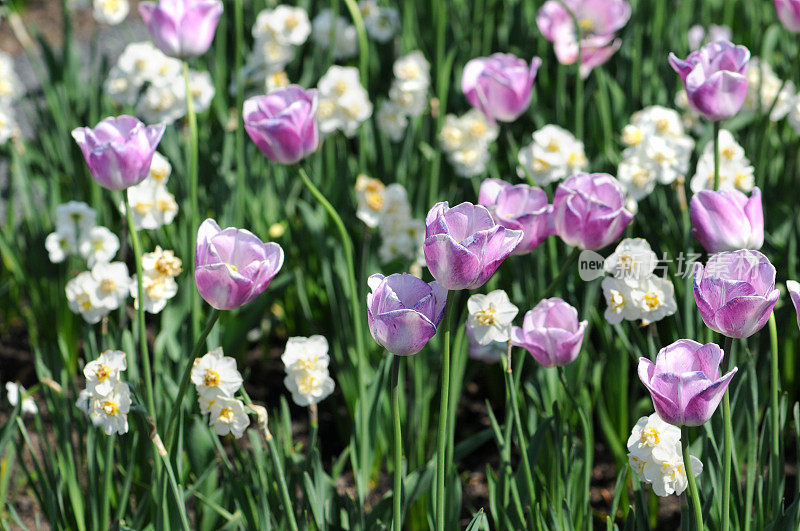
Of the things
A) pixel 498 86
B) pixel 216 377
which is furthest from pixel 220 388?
pixel 498 86

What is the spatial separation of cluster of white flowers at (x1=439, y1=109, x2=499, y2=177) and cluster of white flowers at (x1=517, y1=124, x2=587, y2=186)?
0.21 m

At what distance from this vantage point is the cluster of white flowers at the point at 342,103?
2.18 m

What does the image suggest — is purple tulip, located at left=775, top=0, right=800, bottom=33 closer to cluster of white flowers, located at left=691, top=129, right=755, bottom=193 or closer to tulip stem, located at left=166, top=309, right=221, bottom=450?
cluster of white flowers, located at left=691, top=129, right=755, bottom=193

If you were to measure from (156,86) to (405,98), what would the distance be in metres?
0.65

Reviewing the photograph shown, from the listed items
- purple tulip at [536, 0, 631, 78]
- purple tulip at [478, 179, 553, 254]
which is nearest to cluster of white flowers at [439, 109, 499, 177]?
purple tulip at [536, 0, 631, 78]

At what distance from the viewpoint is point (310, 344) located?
144 centimetres

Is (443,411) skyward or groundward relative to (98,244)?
skyward

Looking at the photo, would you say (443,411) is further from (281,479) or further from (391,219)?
(391,219)

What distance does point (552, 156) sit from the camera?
192cm

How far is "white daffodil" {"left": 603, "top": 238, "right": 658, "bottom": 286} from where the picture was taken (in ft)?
4.56

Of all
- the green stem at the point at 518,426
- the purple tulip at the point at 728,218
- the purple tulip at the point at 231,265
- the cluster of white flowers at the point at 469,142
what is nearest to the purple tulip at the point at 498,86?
the cluster of white flowers at the point at 469,142

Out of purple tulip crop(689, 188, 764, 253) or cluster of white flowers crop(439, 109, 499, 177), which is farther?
cluster of white flowers crop(439, 109, 499, 177)

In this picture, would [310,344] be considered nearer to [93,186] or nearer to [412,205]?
[412,205]

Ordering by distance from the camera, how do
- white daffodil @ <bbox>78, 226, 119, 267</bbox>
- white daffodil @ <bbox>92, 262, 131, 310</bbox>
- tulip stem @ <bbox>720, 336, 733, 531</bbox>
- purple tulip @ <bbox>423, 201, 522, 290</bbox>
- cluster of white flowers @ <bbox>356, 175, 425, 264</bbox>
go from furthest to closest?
cluster of white flowers @ <bbox>356, 175, 425, 264</bbox> → white daffodil @ <bbox>78, 226, 119, 267</bbox> → white daffodil @ <bbox>92, 262, 131, 310</bbox> → tulip stem @ <bbox>720, 336, 733, 531</bbox> → purple tulip @ <bbox>423, 201, 522, 290</bbox>
